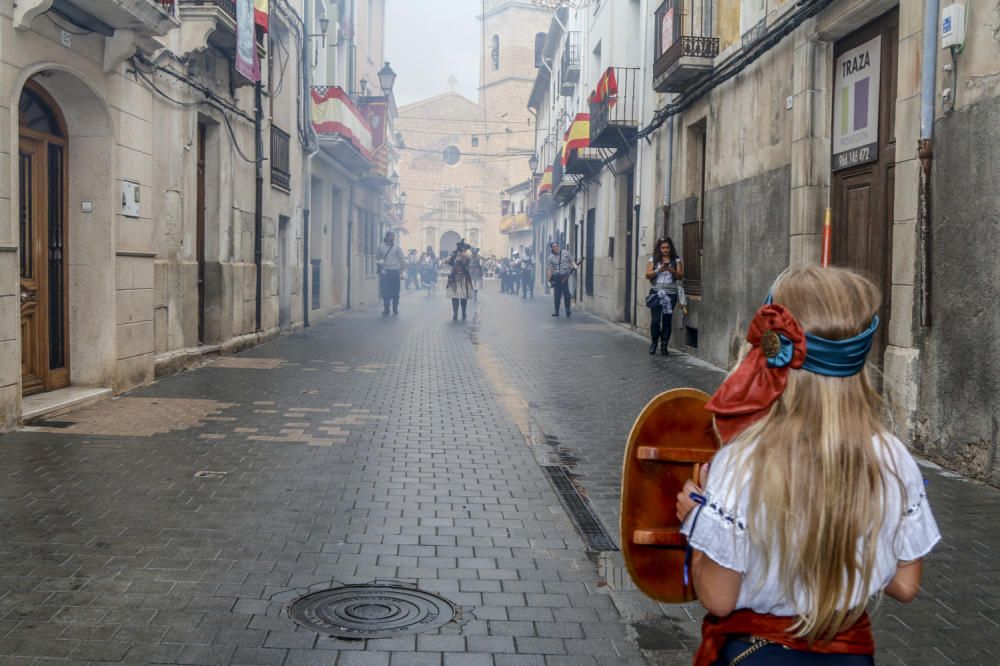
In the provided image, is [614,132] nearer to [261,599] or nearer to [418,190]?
[261,599]

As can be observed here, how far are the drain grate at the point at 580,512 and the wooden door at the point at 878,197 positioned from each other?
3.21 metres

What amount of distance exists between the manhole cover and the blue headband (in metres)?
2.47

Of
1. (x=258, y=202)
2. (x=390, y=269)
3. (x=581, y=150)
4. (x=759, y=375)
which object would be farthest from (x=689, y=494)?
(x=581, y=150)

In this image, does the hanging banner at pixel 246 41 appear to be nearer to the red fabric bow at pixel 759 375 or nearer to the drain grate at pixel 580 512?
the drain grate at pixel 580 512

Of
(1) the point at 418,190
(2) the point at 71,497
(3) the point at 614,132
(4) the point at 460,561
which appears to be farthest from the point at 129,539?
(1) the point at 418,190

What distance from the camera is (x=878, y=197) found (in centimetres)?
869

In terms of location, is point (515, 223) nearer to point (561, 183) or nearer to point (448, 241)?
point (448, 241)

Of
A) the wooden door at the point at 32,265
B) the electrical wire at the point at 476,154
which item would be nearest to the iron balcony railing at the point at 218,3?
the wooden door at the point at 32,265

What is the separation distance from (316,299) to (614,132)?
7.57m

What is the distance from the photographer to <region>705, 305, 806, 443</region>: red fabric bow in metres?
1.72

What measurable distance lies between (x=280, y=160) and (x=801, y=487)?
17220 millimetres

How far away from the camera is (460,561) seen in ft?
15.5

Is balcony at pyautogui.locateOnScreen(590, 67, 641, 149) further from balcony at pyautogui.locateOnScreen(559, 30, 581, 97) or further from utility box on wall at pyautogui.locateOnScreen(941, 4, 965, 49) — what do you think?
utility box on wall at pyautogui.locateOnScreen(941, 4, 965, 49)

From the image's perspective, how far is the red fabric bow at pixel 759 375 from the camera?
1.72 m
